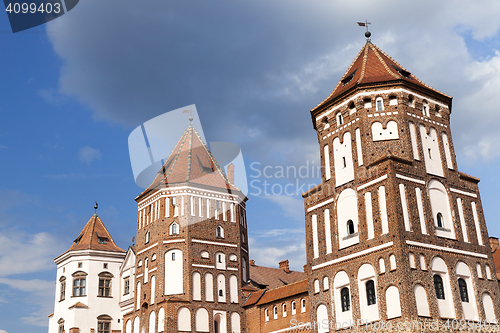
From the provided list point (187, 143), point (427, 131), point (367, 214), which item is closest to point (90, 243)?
point (187, 143)

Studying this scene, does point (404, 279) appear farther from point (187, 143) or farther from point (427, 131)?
point (187, 143)

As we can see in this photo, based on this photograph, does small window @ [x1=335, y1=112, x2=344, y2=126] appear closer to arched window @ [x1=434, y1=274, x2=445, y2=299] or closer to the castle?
the castle

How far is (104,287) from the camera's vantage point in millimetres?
43531

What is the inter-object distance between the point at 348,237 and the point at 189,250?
13603mm

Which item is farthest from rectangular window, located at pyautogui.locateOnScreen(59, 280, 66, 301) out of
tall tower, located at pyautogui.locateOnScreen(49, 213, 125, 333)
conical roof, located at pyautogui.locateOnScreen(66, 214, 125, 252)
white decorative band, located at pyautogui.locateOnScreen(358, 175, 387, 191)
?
white decorative band, located at pyautogui.locateOnScreen(358, 175, 387, 191)

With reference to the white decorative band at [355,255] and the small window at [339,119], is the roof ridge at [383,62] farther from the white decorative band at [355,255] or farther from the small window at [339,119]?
the white decorative band at [355,255]

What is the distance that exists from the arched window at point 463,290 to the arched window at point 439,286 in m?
1.22

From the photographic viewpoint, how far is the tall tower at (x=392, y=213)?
25.3 m

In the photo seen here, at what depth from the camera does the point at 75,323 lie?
41.2 meters

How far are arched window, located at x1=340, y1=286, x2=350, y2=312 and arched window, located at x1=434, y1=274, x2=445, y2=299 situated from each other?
14.4 ft

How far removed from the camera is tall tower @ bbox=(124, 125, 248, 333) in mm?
36188

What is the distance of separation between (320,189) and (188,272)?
12.0 meters

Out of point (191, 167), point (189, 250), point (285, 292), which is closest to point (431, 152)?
point (285, 292)

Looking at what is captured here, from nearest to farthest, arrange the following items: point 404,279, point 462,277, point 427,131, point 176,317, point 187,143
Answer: point 404,279
point 462,277
point 427,131
point 176,317
point 187,143
